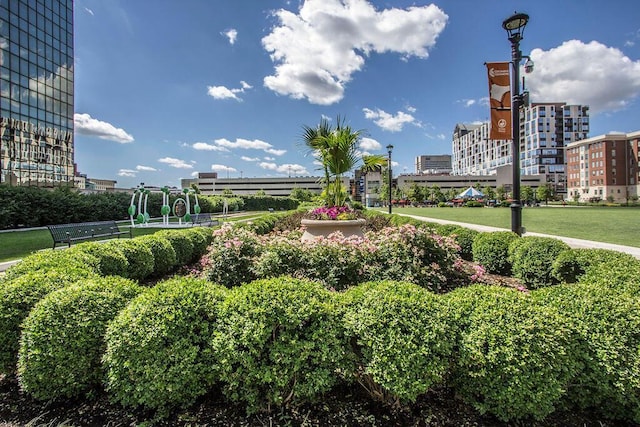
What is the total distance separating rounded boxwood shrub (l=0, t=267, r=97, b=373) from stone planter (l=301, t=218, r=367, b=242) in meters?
4.81

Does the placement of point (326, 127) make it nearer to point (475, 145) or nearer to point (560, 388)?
point (560, 388)

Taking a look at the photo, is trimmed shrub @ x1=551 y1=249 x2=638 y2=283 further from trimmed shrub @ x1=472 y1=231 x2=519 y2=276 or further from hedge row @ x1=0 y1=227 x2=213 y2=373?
hedge row @ x1=0 y1=227 x2=213 y2=373

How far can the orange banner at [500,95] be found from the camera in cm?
716

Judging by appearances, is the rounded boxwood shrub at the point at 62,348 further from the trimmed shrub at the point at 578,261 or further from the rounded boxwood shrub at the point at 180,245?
the trimmed shrub at the point at 578,261

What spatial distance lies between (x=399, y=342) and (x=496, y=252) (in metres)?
5.36

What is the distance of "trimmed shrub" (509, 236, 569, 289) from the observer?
17.4ft

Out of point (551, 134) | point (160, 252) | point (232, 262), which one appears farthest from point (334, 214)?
point (551, 134)

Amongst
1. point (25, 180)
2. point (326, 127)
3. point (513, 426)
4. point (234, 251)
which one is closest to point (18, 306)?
point (234, 251)

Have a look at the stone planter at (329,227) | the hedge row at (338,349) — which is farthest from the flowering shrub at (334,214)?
the hedge row at (338,349)

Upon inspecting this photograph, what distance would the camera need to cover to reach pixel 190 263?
8164mm

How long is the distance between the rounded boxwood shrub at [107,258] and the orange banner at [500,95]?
772 centimetres

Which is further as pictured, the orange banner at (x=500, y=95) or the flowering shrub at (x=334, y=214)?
the flowering shrub at (x=334, y=214)

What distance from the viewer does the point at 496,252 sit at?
656cm

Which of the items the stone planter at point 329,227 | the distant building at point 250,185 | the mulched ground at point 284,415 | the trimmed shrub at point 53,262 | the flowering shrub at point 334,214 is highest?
the distant building at point 250,185
